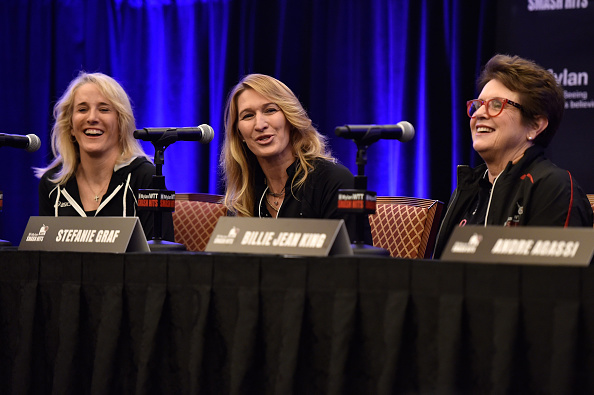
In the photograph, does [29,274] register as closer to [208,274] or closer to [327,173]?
[208,274]

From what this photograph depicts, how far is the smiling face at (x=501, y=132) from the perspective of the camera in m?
2.19

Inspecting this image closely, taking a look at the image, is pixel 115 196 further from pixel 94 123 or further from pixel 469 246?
pixel 469 246

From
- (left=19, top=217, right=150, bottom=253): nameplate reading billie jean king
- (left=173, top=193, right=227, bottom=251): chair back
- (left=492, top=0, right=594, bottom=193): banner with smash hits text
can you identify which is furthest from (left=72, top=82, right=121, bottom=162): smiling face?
(left=492, top=0, right=594, bottom=193): banner with smash hits text

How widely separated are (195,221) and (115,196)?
0.39m

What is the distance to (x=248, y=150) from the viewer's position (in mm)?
2633

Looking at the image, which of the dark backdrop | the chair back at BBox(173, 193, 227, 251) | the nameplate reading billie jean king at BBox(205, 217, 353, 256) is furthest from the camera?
the dark backdrop

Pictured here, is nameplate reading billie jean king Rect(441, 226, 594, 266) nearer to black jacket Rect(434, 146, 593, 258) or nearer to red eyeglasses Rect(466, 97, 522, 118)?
black jacket Rect(434, 146, 593, 258)

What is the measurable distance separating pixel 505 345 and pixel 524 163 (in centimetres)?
102

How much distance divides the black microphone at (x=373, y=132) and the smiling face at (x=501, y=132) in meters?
0.48

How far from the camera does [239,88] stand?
8.45 ft

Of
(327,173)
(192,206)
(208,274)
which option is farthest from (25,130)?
(208,274)

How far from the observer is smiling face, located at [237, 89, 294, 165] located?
98.0 inches

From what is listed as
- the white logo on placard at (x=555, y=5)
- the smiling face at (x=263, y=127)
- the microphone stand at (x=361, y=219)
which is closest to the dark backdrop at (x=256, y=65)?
Result: the white logo on placard at (x=555, y=5)

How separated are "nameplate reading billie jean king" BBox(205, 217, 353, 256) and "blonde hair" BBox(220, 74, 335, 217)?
0.92 m
